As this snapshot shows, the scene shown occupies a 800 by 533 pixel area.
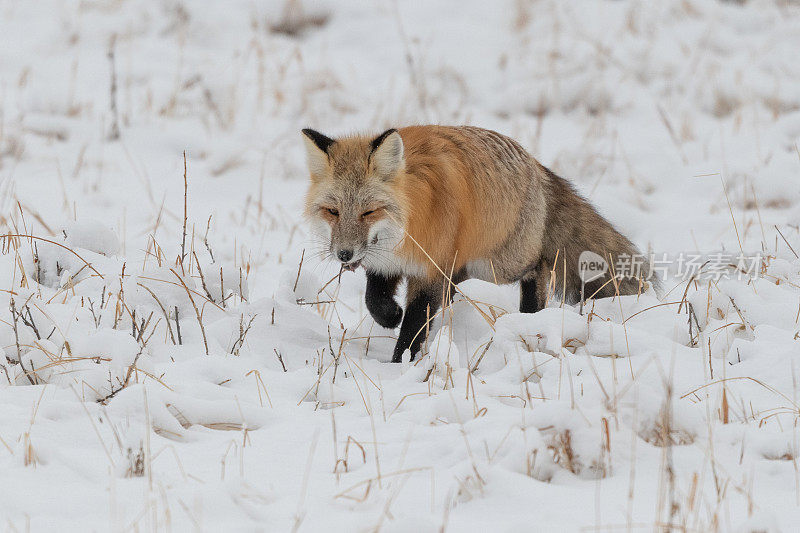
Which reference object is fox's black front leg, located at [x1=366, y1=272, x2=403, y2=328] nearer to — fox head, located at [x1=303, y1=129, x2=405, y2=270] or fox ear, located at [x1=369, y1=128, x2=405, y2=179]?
fox head, located at [x1=303, y1=129, x2=405, y2=270]

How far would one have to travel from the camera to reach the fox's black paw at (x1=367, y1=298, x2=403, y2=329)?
226 inches

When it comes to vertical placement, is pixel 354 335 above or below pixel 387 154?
below

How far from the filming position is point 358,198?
16.7 feet

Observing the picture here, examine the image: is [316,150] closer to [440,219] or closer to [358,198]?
[358,198]

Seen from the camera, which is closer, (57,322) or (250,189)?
(57,322)

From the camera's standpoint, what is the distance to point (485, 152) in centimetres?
569

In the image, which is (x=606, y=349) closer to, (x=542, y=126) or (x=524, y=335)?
(x=524, y=335)

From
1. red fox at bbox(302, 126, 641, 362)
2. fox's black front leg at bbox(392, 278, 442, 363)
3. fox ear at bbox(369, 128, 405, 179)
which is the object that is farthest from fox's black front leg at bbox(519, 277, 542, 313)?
fox ear at bbox(369, 128, 405, 179)

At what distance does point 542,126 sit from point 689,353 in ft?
23.7

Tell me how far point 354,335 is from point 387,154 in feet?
3.99

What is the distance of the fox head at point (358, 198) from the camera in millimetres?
4988

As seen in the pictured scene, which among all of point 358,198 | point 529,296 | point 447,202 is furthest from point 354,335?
point 529,296

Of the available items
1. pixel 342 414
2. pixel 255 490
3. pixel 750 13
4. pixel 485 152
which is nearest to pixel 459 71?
pixel 750 13

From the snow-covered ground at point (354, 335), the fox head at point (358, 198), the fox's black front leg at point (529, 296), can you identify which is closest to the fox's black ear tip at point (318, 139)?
the fox head at point (358, 198)
